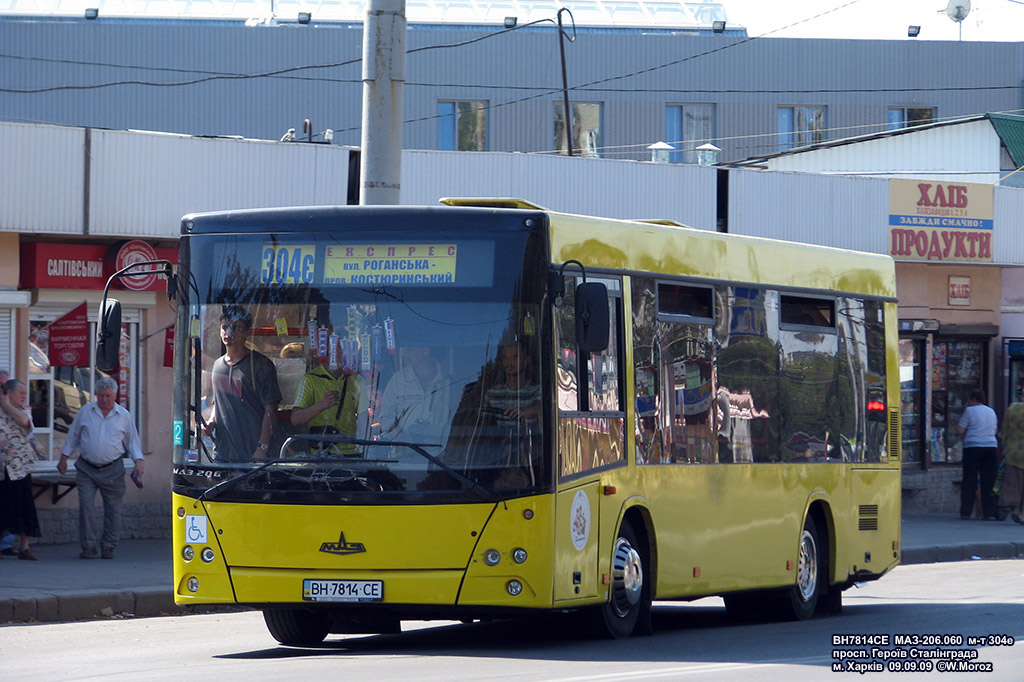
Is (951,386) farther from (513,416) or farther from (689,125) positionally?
(689,125)

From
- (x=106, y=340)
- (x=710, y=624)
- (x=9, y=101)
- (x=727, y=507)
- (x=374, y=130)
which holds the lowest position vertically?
(x=710, y=624)

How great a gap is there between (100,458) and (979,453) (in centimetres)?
Answer: 1420

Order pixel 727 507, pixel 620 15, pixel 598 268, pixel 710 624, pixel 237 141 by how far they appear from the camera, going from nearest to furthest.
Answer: pixel 598 268 → pixel 727 507 → pixel 710 624 → pixel 237 141 → pixel 620 15

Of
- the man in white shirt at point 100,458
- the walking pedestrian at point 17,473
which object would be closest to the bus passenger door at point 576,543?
the man in white shirt at point 100,458

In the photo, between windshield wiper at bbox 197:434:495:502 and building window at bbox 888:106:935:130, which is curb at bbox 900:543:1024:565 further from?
building window at bbox 888:106:935:130

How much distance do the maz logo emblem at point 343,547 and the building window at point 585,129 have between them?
37.3 m

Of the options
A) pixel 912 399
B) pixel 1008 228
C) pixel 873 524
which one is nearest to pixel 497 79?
pixel 1008 228

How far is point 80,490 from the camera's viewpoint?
16359 mm

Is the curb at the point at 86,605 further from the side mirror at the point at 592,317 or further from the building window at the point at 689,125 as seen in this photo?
the building window at the point at 689,125

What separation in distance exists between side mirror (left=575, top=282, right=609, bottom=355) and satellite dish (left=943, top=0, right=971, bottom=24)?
40086 mm

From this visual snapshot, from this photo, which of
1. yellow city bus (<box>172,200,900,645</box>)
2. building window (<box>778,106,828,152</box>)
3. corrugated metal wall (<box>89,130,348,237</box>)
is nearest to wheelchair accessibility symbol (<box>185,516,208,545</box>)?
yellow city bus (<box>172,200,900,645</box>)

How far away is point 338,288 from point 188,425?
1.27 meters

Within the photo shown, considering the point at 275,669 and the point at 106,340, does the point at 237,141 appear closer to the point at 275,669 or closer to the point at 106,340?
the point at 106,340

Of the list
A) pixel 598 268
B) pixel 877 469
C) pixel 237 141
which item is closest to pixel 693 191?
pixel 237 141
